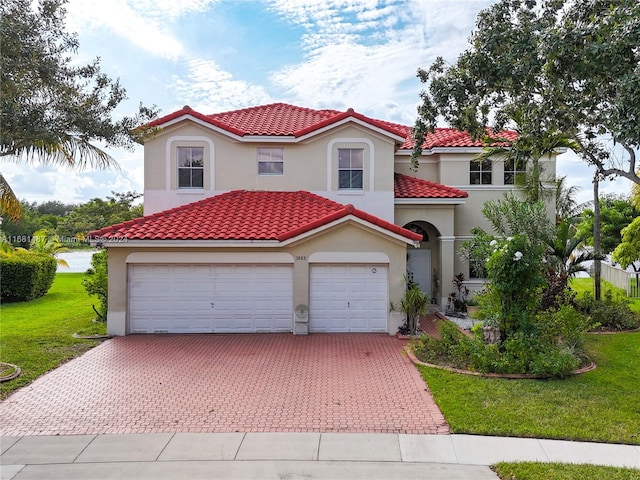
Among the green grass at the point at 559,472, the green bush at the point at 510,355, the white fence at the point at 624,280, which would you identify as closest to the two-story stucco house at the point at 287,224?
the green bush at the point at 510,355

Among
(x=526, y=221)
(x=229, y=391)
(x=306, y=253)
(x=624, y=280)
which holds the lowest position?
(x=229, y=391)

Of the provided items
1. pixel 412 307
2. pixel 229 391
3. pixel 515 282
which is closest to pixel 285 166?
pixel 412 307

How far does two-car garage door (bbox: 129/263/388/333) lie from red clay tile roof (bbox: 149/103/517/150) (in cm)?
584

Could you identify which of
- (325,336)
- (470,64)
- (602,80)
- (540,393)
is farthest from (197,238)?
(602,80)

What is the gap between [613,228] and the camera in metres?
33.3

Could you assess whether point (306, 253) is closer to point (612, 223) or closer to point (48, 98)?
point (48, 98)

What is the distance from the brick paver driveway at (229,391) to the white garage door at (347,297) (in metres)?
1.28

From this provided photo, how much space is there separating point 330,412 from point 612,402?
5517 mm

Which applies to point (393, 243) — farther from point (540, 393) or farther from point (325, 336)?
point (540, 393)

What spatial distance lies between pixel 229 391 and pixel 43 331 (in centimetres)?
978

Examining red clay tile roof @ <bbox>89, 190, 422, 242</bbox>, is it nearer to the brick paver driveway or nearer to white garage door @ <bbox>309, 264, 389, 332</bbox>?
white garage door @ <bbox>309, 264, 389, 332</bbox>

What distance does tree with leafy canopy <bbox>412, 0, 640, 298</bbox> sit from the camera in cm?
879

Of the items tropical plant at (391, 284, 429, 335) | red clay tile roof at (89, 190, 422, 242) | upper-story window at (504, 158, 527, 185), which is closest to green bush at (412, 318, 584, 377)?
tropical plant at (391, 284, 429, 335)

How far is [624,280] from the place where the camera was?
2480 centimetres
